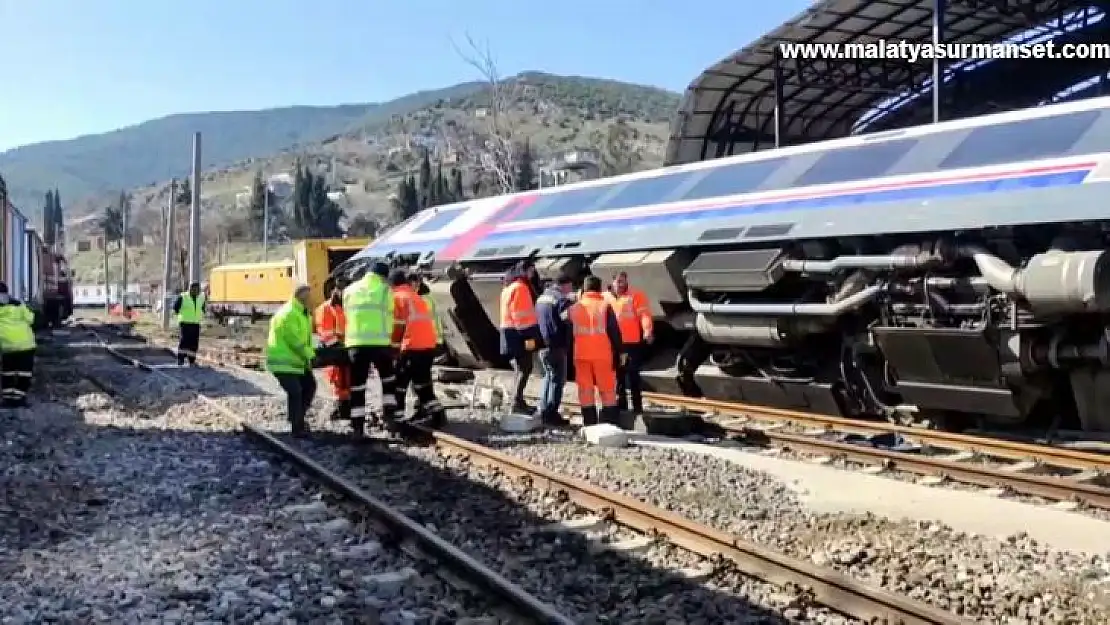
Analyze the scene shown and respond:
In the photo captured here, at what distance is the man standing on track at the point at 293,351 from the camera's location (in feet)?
35.7

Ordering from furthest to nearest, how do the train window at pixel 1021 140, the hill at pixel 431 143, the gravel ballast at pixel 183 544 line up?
the hill at pixel 431 143 → the train window at pixel 1021 140 → the gravel ballast at pixel 183 544

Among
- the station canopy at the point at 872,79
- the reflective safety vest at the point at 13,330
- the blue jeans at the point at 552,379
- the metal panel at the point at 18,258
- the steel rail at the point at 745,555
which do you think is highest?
the station canopy at the point at 872,79

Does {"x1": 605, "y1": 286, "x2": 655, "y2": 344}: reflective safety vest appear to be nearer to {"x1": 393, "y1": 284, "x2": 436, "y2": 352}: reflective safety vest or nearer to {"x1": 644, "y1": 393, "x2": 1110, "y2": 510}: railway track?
{"x1": 644, "y1": 393, "x2": 1110, "y2": 510}: railway track

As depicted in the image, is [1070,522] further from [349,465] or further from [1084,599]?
[349,465]

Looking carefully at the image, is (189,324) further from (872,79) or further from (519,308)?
(872,79)

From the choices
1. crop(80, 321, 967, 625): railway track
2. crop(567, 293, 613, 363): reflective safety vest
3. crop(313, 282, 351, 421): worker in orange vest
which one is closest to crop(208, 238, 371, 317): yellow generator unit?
crop(313, 282, 351, 421): worker in orange vest

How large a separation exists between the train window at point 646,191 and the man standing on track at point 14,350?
7695 millimetres

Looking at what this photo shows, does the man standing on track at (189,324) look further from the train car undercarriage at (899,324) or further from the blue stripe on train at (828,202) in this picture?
the train car undercarriage at (899,324)

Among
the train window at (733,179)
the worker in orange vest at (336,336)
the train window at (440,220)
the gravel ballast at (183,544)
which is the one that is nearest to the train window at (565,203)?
the train window at (733,179)

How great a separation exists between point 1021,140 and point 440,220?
475 inches

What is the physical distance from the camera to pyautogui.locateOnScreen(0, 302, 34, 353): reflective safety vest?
1393 cm

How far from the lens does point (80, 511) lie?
761 cm

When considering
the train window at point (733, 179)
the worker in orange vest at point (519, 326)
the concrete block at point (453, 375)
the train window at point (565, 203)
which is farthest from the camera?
the concrete block at point (453, 375)

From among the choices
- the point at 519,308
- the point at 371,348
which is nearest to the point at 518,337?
the point at 519,308
